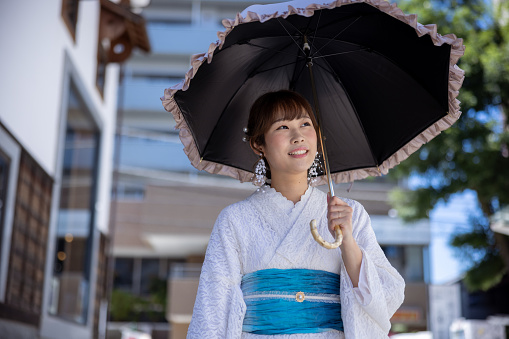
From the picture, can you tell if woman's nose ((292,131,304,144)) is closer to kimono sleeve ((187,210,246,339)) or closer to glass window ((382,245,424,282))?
kimono sleeve ((187,210,246,339))

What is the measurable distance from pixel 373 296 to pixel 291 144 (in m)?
0.60

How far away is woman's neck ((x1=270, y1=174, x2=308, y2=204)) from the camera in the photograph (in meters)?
2.26

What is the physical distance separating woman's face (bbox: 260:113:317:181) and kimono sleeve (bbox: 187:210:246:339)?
1.04 ft

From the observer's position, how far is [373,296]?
190cm

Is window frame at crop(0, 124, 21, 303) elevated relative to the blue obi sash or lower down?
elevated

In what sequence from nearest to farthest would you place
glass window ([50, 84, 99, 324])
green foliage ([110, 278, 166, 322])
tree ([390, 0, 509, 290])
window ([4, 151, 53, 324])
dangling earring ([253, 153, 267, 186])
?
1. dangling earring ([253, 153, 267, 186])
2. window ([4, 151, 53, 324])
3. glass window ([50, 84, 99, 324])
4. tree ([390, 0, 509, 290])
5. green foliage ([110, 278, 166, 322])

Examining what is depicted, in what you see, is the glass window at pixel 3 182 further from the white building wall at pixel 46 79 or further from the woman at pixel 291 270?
the woman at pixel 291 270

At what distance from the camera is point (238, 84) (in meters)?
2.59

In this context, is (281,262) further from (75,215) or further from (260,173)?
(75,215)

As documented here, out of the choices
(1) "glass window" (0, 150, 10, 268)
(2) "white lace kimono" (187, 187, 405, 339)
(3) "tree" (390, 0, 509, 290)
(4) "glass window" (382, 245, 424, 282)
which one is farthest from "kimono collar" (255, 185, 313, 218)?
(4) "glass window" (382, 245, 424, 282)

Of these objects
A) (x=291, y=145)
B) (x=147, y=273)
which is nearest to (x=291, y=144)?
(x=291, y=145)

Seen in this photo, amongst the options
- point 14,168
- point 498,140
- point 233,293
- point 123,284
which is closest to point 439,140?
point 498,140

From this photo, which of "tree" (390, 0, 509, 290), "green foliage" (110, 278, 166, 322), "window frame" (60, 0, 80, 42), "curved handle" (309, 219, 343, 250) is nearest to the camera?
"curved handle" (309, 219, 343, 250)

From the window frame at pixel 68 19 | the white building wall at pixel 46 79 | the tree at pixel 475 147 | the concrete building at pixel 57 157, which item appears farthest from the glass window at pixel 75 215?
the tree at pixel 475 147
